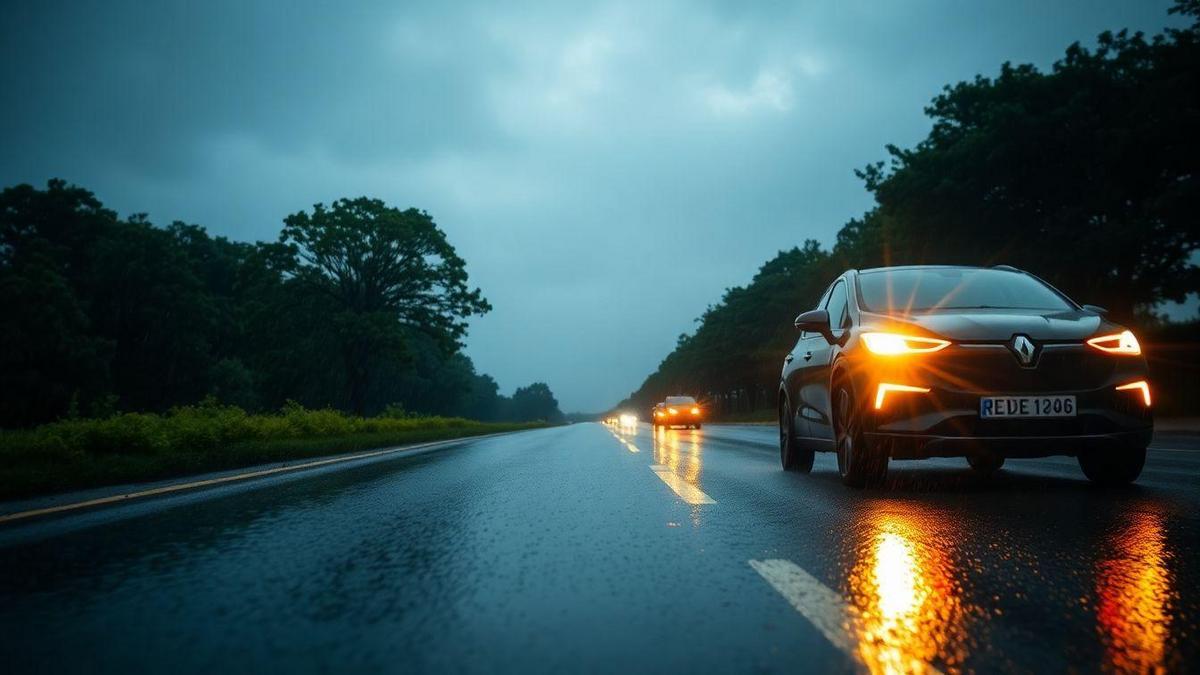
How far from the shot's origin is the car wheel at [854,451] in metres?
6.12

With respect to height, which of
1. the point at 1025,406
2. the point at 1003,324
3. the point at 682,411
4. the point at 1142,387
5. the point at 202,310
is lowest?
the point at 1025,406

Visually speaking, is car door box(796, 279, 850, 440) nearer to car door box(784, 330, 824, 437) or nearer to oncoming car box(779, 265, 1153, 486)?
car door box(784, 330, 824, 437)

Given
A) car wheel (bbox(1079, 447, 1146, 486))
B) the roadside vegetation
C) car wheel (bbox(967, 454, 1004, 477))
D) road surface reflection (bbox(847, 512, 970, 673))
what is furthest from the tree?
road surface reflection (bbox(847, 512, 970, 673))

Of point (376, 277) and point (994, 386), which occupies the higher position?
point (376, 277)

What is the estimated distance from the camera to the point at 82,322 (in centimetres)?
3669

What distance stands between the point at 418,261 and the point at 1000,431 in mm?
35449

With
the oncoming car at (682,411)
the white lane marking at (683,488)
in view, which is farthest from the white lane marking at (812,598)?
the oncoming car at (682,411)

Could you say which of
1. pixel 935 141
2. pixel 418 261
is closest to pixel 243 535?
pixel 935 141

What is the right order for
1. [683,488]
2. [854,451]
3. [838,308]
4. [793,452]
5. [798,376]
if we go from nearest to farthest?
[854,451], [683,488], [838,308], [798,376], [793,452]

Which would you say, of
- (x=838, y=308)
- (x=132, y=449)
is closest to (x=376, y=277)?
(x=132, y=449)

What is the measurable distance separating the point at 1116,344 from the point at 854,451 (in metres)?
2.00

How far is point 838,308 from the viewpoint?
7441mm

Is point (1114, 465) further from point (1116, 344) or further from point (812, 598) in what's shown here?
point (812, 598)

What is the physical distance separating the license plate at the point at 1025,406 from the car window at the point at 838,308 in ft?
5.50
